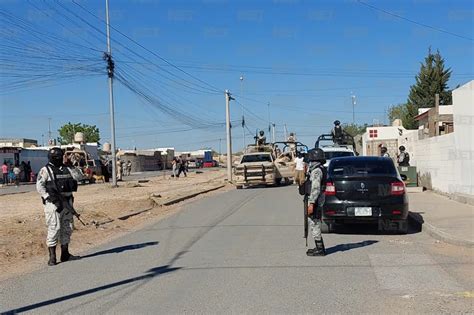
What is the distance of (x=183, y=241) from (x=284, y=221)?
354 centimetres

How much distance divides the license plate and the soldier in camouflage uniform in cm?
225

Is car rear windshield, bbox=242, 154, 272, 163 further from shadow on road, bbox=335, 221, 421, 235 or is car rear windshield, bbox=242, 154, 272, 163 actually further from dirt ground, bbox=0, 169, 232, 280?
shadow on road, bbox=335, 221, 421, 235

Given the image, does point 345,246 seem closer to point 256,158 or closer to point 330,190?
point 330,190

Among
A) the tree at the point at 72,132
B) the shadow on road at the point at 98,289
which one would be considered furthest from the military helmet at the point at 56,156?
the tree at the point at 72,132

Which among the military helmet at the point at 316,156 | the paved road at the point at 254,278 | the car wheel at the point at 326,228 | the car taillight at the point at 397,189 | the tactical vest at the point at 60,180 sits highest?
the military helmet at the point at 316,156

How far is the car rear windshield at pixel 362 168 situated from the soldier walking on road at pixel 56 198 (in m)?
5.30

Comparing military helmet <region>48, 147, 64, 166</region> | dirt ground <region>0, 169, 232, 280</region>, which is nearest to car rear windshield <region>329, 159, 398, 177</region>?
dirt ground <region>0, 169, 232, 280</region>

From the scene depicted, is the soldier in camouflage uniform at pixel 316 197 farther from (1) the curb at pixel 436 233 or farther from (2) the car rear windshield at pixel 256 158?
(2) the car rear windshield at pixel 256 158

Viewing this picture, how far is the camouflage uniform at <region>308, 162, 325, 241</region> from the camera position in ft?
29.4

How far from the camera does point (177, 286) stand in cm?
720

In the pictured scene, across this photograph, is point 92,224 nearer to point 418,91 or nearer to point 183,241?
point 183,241

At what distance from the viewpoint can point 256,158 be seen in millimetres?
30625

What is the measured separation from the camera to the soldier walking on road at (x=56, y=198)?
9.13 m

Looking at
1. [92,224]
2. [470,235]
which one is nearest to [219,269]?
[470,235]
